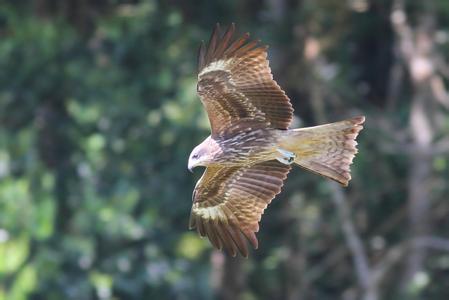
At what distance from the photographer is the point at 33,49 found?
13.8 m

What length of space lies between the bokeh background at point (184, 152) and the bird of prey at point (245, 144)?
12.7ft

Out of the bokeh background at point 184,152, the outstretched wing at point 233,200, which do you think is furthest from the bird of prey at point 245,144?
the bokeh background at point 184,152

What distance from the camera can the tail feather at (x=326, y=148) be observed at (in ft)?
27.9

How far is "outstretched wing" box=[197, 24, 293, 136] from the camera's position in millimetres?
8258

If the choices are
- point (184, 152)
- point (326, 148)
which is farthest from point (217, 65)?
point (184, 152)

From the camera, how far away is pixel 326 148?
338 inches

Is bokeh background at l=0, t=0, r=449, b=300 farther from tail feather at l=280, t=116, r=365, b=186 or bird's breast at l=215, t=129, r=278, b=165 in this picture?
tail feather at l=280, t=116, r=365, b=186

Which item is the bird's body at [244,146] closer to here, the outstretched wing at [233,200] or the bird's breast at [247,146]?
the bird's breast at [247,146]

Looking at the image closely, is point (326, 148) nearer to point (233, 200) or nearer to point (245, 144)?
point (245, 144)

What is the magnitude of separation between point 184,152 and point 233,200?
4.45 m

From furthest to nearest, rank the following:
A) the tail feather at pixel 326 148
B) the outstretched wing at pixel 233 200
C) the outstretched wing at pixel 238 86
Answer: the outstretched wing at pixel 233 200, the tail feather at pixel 326 148, the outstretched wing at pixel 238 86

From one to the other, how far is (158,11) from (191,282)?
292 cm

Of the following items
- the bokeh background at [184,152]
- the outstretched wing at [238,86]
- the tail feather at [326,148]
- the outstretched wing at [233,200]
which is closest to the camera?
the outstretched wing at [238,86]

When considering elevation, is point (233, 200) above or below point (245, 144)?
below
